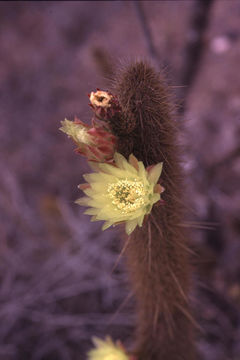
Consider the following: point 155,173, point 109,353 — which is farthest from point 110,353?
point 155,173

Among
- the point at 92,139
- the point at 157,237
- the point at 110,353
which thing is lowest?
the point at 110,353

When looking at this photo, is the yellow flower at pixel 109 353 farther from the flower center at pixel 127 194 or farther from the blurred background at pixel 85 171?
the flower center at pixel 127 194

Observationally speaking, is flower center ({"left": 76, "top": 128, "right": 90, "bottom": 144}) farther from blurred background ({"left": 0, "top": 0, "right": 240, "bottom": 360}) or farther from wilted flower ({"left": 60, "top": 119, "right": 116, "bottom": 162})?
blurred background ({"left": 0, "top": 0, "right": 240, "bottom": 360})

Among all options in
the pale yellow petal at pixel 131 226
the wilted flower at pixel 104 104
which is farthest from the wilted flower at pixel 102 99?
the pale yellow petal at pixel 131 226

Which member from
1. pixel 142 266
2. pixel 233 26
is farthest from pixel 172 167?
pixel 233 26

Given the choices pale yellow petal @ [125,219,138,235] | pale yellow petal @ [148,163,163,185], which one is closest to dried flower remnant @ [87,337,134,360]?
pale yellow petal @ [125,219,138,235]

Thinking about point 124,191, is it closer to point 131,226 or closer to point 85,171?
point 131,226
